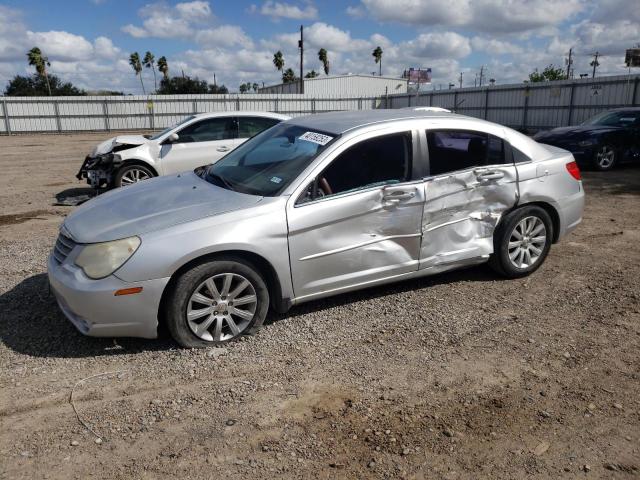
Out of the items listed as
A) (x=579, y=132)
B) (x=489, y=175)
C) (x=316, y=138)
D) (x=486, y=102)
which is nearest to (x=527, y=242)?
(x=489, y=175)

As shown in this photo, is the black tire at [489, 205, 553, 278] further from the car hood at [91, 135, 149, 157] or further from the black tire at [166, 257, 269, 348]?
the car hood at [91, 135, 149, 157]

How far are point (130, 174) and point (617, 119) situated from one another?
11.1m

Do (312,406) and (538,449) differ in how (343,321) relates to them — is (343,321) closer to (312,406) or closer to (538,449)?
(312,406)

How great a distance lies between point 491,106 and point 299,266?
96.0 feet

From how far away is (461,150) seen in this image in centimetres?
479

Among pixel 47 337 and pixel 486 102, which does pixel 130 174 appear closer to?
pixel 47 337

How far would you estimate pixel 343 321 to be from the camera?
4359 mm

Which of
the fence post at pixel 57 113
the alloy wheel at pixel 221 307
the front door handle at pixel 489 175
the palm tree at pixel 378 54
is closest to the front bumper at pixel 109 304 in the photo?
the alloy wheel at pixel 221 307

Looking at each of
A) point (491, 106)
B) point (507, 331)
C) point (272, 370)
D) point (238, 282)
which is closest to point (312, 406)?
point (272, 370)

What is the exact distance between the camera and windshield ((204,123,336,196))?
4.21 metres

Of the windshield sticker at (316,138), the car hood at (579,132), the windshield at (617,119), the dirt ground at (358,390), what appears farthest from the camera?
the windshield at (617,119)

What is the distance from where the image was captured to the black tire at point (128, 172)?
9281 mm

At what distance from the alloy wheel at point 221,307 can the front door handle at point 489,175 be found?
2.30 metres

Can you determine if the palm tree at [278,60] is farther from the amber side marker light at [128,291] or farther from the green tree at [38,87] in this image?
the amber side marker light at [128,291]
